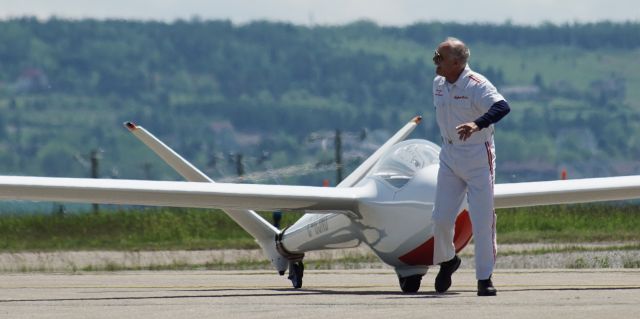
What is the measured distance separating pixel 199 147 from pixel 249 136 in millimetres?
4375

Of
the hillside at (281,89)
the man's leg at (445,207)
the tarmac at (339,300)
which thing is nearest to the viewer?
the tarmac at (339,300)

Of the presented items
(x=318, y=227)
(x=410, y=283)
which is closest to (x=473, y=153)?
(x=410, y=283)

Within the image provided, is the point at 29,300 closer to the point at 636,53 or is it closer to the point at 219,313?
the point at 219,313

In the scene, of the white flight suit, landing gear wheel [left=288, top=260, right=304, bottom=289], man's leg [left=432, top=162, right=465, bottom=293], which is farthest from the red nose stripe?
landing gear wheel [left=288, top=260, right=304, bottom=289]

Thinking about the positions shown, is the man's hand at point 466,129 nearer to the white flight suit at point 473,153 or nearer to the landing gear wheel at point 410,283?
the white flight suit at point 473,153

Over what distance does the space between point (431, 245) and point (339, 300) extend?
2.44 m

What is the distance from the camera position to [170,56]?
163750mm

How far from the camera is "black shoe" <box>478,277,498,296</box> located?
12.3 meters

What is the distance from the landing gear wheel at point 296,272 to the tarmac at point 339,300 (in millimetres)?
165

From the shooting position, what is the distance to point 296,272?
16938mm

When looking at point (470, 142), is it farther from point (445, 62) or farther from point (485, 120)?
point (445, 62)

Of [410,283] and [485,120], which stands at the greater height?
[485,120]

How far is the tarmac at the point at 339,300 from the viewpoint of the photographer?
10.4 m

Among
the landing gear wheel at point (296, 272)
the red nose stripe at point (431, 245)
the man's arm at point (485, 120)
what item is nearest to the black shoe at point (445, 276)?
the red nose stripe at point (431, 245)
